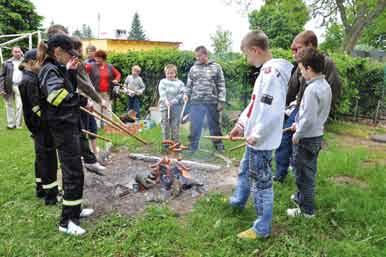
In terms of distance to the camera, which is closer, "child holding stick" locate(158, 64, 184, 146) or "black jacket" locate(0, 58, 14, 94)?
"child holding stick" locate(158, 64, 184, 146)

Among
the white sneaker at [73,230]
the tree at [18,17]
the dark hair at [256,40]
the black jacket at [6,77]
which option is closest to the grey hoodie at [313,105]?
the dark hair at [256,40]

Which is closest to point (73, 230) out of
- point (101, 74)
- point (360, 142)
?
point (101, 74)

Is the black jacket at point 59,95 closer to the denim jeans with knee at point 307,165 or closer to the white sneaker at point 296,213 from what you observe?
the denim jeans with knee at point 307,165

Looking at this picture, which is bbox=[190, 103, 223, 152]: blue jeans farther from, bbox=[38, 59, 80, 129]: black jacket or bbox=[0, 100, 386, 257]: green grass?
bbox=[38, 59, 80, 129]: black jacket

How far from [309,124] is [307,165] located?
47cm

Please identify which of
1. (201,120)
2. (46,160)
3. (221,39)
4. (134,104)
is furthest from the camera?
(221,39)

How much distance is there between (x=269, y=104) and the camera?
8.80ft

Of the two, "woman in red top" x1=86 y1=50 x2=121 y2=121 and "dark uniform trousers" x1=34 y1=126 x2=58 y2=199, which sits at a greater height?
"woman in red top" x1=86 y1=50 x2=121 y2=121

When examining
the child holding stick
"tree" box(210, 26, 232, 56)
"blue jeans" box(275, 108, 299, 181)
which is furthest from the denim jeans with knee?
"tree" box(210, 26, 232, 56)

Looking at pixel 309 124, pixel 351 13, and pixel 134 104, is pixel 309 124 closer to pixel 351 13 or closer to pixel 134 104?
pixel 134 104

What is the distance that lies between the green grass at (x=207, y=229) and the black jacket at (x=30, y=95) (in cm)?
110

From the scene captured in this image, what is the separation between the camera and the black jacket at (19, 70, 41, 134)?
11.3 ft

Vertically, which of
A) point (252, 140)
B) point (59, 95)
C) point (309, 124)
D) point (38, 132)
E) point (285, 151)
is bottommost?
point (285, 151)

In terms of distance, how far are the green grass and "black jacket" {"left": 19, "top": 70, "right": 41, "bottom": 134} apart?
1100 millimetres
